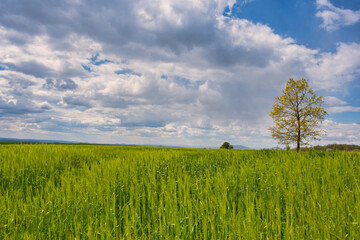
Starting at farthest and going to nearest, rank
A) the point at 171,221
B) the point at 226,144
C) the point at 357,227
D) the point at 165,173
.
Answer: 1. the point at 226,144
2. the point at 165,173
3. the point at 171,221
4. the point at 357,227

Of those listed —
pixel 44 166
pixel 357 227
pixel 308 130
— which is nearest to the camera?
pixel 357 227

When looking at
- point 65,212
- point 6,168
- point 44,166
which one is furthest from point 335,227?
point 6,168

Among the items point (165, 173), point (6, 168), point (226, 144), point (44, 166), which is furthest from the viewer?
point (226, 144)

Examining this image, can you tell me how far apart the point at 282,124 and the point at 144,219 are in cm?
2714

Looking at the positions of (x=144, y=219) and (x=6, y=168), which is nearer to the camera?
(x=144, y=219)

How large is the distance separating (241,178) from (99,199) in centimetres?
406

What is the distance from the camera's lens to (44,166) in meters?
9.66

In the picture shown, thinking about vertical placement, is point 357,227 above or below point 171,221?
above

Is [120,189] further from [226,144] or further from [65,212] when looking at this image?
[226,144]

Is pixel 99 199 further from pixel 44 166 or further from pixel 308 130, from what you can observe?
pixel 308 130

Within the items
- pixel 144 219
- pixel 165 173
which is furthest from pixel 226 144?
pixel 144 219

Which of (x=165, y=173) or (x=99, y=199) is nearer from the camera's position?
(x=99, y=199)

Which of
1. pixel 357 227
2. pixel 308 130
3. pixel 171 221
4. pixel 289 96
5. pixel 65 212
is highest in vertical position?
pixel 289 96

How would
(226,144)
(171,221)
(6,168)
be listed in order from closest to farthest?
(171,221), (6,168), (226,144)
